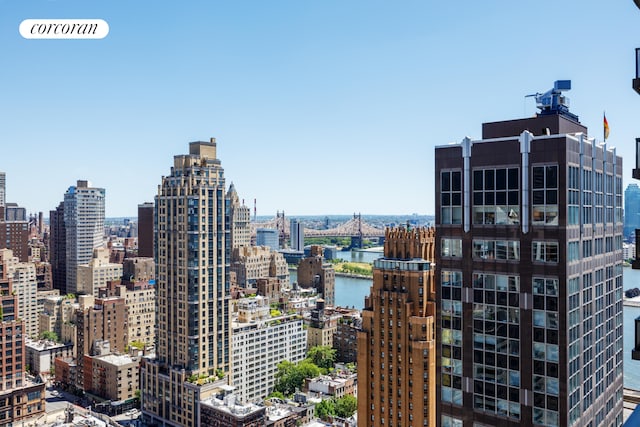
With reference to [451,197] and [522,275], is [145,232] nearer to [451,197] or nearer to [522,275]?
[451,197]

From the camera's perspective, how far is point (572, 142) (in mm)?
12594

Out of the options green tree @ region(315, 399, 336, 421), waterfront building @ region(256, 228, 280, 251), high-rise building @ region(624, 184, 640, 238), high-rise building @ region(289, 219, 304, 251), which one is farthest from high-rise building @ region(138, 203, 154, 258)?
high-rise building @ region(624, 184, 640, 238)

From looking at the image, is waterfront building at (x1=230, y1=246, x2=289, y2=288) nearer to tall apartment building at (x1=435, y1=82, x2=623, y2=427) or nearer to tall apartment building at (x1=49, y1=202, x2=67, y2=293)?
tall apartment building at (x1=49, y1=202, x2=67, y2=293)

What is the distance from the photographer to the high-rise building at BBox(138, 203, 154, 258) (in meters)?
91.8

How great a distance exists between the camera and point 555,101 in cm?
1477

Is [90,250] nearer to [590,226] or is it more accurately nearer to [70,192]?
[70,192]

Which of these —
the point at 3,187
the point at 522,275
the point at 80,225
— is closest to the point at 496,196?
the point at 522,275

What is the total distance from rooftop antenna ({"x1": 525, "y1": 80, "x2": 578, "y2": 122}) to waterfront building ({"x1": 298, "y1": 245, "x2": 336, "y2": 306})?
67.6 m

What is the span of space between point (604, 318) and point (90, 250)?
266 ft

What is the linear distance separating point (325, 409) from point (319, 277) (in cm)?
4372

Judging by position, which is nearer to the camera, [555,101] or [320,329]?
[555,101]

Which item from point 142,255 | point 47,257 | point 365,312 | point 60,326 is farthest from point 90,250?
point 365,312

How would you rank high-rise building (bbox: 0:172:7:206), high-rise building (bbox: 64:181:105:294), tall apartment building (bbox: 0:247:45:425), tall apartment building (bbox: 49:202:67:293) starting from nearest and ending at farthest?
tall apartment building (bbox: 0:247:45:425), high-rise building (bbox: 64:181:105:294), tall apartment building (bbox: 49:202:67:293), high-rise building (bbox: 0:172:7:206)

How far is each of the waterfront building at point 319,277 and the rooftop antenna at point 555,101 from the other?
2663 inches
